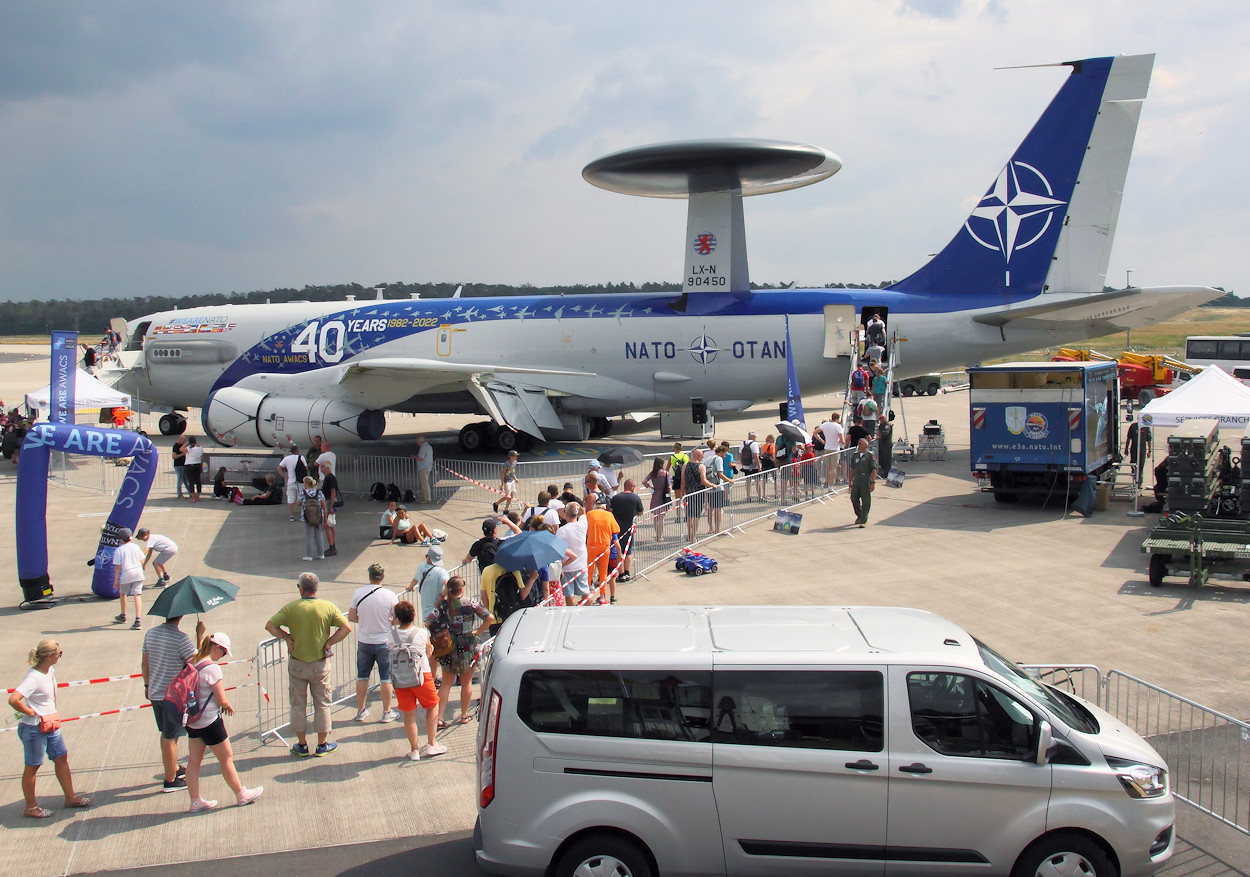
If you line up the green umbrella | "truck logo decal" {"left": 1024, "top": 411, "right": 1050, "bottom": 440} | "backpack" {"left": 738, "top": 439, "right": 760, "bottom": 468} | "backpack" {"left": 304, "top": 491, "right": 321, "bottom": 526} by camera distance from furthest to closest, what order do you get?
"backpack" {"left": 738, "top": 439, "right": 760, "bottom": 468}
"truck logo decal" {"left": 1024, "top": 411, "right": 1050, "bottom": 440}
"backpack" {"left": 304, "top": 491, "right": 321, "bottom": 526}
the green umbrella

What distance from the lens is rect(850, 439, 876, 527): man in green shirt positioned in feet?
51.7

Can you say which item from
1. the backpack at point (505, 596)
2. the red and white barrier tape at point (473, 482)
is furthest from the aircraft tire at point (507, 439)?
the backpack at point (505, 596)

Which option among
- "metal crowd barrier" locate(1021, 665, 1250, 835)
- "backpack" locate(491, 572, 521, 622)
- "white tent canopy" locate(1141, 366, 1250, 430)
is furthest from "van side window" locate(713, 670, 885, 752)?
"white tent canopy" locate(1141, 366, 1250, 430)

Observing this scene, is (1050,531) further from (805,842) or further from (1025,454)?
(805,842)

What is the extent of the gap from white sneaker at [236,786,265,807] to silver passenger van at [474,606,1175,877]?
256 cm

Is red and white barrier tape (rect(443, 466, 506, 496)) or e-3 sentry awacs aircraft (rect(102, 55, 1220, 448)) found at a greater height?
e-3 sentry awacs aircraft (rect(102, 55, 1220, 448))

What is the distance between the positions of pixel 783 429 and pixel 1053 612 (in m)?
8.32

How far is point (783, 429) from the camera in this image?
1880 centimetres

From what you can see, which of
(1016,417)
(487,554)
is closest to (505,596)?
(487,554)

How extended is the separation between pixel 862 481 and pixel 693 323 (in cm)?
966

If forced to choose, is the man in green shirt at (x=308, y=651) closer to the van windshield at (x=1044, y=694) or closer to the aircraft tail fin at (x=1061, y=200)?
the van windshield at (x=1044, y=694)

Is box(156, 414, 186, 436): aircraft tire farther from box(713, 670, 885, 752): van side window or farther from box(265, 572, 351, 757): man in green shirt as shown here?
box(713, 670, 885, 752): van side window

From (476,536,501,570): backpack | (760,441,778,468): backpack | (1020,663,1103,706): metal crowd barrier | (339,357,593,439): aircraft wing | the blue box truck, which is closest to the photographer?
(1020,663,1103,706): metal crowd barrier

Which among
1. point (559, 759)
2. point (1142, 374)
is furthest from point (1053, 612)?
point (1142, 374)
